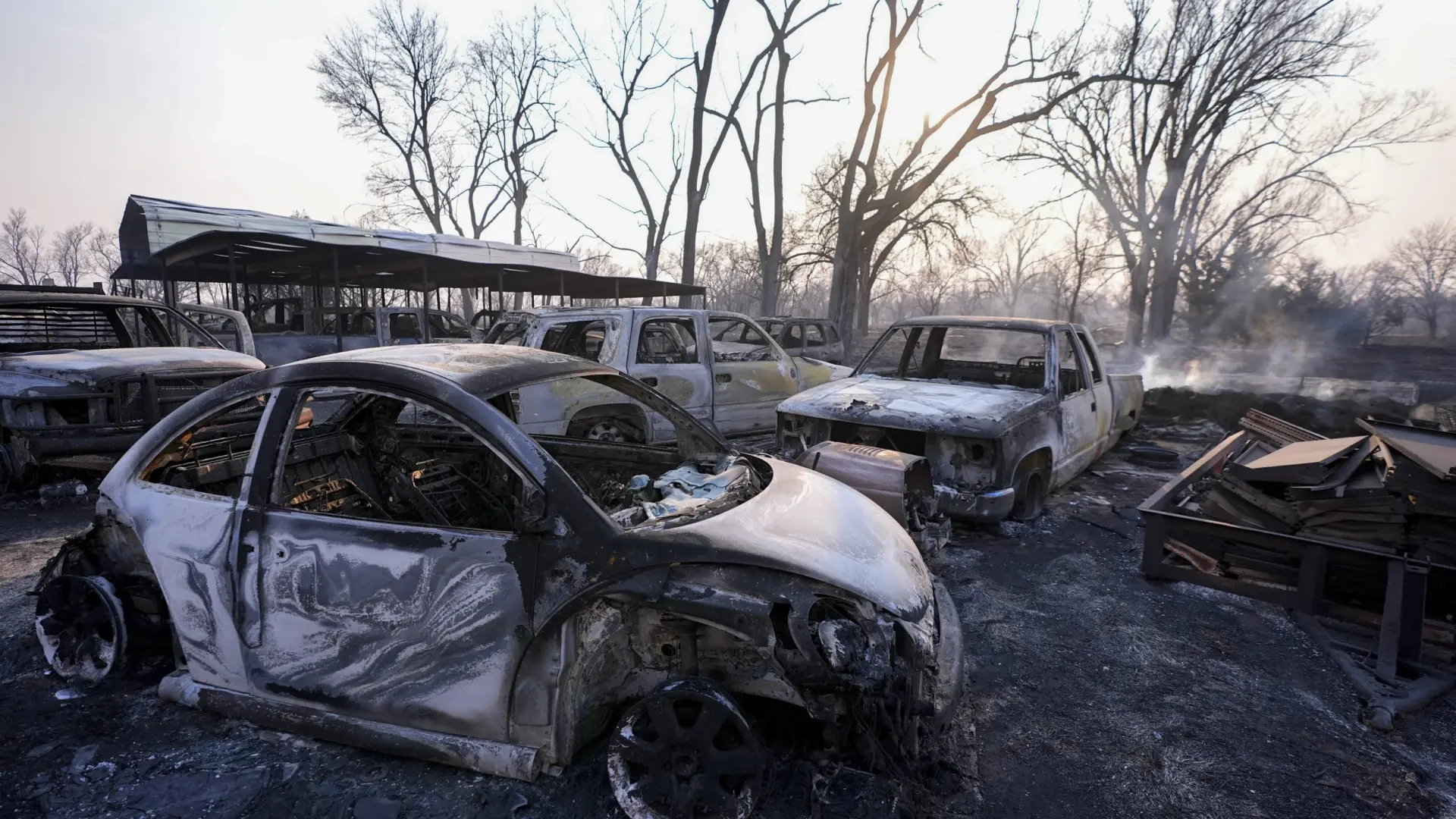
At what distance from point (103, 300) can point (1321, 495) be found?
34.2ft

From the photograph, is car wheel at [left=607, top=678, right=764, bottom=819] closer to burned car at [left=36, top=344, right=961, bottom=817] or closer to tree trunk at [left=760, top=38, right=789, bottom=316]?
burned car at [left=36, top=344, right=961, bottom=817]

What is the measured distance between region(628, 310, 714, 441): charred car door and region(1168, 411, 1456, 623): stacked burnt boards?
4441 mm

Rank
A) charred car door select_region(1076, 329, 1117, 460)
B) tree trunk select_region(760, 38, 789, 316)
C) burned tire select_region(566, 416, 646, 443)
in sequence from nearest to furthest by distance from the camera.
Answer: burned tire select_region(566, 416, 646, 443), charred car door select_region(1076, 329, 1117, 460), tree trunk select_region(760, 38, 789, 316)

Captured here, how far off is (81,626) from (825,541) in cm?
334

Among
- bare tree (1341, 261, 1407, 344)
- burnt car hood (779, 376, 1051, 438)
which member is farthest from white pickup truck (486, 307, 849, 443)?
bare tree (1341, 261, 1407, 344)

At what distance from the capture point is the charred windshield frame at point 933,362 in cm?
646

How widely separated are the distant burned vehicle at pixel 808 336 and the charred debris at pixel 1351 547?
8663 mm

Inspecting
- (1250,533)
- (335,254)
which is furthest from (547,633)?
(335,254)

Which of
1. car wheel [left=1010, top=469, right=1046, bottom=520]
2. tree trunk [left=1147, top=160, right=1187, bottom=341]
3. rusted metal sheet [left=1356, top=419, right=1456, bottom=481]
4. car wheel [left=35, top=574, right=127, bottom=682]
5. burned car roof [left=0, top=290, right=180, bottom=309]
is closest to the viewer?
car wheel [left=35, top=574, right=127, bottom=682]

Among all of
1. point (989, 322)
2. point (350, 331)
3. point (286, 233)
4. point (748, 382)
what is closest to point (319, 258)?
point (286, 233)

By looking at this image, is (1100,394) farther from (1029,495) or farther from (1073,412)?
(1029,495)

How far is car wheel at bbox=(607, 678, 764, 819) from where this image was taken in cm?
216

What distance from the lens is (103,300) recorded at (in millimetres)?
6629

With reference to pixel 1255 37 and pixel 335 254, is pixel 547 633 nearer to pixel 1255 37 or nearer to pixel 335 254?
pixel 335 254
